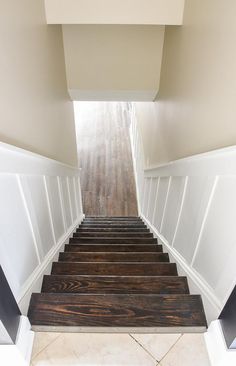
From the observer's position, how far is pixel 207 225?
51.6 inches

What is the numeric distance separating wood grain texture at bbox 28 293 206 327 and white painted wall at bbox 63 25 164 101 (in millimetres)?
2492

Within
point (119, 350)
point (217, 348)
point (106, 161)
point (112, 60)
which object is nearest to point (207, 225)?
point (217, 348)

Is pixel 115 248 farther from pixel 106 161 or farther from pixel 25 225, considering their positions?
pixel 106 161

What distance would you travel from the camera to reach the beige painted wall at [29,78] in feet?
3.82

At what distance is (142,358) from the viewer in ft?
3.29

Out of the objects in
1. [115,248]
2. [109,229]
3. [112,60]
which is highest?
[112,60]

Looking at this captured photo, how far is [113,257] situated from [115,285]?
1.60 ft

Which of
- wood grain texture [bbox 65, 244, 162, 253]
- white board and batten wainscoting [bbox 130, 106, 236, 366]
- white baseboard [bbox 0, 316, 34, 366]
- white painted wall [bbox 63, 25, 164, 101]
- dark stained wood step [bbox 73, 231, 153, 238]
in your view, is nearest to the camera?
white baseboard [bbox 0, 316, 34, 366]

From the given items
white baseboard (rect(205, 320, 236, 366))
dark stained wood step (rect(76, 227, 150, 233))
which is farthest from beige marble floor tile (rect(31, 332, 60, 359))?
dark stained wood step (rect(76, 227, 150, 233))

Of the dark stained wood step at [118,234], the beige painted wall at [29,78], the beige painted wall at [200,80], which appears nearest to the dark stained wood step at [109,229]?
the dark stained wood step at [118,234]

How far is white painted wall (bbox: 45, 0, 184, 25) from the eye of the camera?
76.2 inches

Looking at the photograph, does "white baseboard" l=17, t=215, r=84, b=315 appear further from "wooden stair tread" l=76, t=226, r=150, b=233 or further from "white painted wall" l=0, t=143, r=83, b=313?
"wooden stair tread" l=76, t=226, r=150, b=233

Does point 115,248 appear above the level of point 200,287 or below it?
below

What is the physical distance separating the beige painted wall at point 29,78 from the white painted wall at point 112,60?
0.37m
